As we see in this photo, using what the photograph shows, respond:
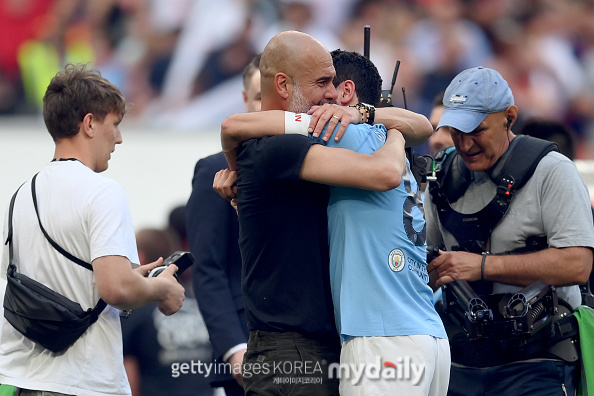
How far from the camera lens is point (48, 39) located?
8.43 meters

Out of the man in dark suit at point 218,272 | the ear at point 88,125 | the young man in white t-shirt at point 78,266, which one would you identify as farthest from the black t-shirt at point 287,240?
the man in dark suit at point 218,272

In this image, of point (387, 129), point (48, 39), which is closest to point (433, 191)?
point (387, 129)

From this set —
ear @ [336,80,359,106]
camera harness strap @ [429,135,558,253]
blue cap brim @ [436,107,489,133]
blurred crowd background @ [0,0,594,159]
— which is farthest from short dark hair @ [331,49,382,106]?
blurred crowd background @ [0,0,594,159]

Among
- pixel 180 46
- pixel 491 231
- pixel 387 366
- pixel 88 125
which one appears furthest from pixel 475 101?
pixel 180 46

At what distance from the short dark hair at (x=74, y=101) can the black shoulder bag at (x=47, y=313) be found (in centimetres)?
37

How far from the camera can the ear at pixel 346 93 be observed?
3.51 meters

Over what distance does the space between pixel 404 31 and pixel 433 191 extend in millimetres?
4956

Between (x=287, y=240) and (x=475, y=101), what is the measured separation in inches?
53.1

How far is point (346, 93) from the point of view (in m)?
3.52

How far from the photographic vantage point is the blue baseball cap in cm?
392

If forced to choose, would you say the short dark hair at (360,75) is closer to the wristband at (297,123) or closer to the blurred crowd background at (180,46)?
the wristband at (297,123)

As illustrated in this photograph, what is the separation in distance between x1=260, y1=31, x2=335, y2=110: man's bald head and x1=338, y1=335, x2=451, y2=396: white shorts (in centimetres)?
87

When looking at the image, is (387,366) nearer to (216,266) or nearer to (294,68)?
(294,68)

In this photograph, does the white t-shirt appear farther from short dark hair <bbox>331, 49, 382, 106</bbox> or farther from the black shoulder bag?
short dark hair <bbox>331, 49, 382, 106</bbox>
